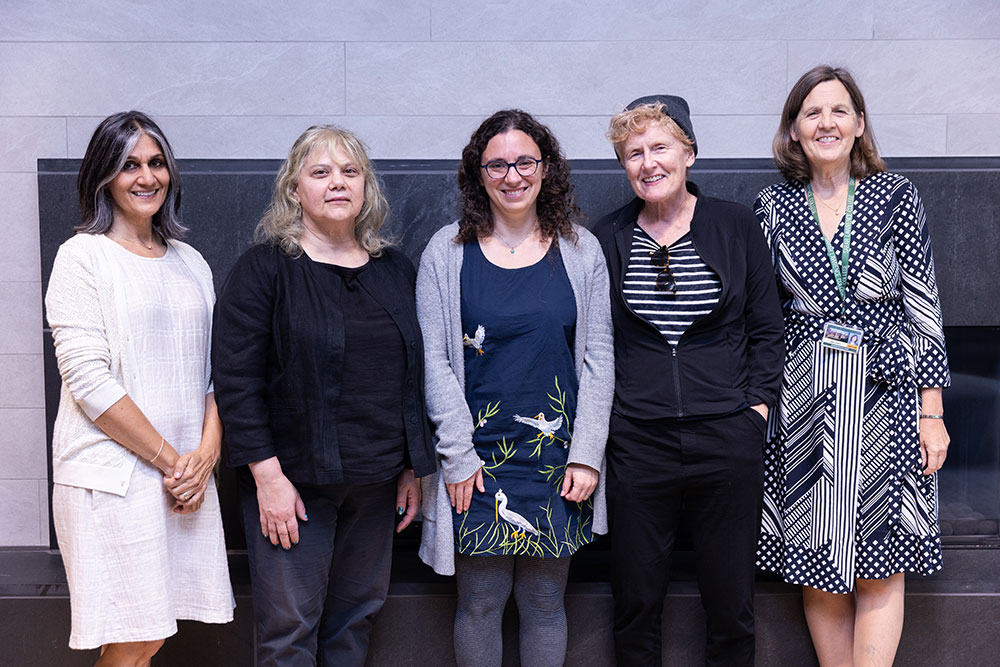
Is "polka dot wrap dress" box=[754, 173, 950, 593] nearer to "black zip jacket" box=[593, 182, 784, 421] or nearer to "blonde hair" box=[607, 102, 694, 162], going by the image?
"black zip jacket" box=[593, 182, 784, 421]

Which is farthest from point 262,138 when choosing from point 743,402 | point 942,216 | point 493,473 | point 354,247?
point 942,216

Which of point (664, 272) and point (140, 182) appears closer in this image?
point (140, 182)

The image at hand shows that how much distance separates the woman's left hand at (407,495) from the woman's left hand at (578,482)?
362 millimetres

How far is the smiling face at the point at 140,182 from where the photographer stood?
5.84 feet

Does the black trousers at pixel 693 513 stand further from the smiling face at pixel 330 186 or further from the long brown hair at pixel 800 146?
the smiling face at pixel 330 186

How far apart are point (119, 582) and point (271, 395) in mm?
506

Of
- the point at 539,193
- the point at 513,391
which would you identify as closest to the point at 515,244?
the point at 539,193

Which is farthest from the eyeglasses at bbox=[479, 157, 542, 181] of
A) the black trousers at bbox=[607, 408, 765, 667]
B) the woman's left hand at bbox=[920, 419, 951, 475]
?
the woman's left hand at bbox=[920, 419, 951, 475]

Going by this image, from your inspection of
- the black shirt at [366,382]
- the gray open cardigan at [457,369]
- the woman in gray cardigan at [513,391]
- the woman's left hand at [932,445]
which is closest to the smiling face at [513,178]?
the woman in gray cardigan at [513,391]

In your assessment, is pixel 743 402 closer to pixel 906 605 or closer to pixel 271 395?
pixel 906 605

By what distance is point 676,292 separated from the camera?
1.94m

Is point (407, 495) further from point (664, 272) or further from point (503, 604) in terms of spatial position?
point (664, 272)

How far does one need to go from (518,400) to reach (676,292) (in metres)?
0.47

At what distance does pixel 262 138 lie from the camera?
8.60ft
